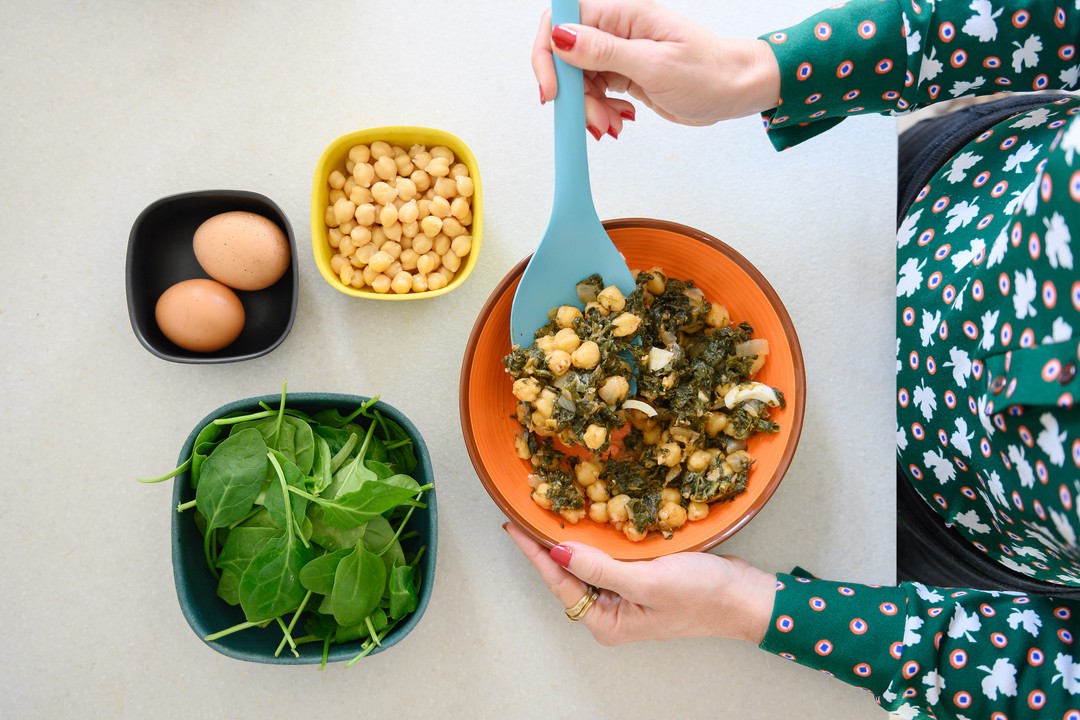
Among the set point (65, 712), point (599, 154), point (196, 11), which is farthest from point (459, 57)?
point (65, 712)

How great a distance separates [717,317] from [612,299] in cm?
17

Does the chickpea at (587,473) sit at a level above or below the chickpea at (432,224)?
below

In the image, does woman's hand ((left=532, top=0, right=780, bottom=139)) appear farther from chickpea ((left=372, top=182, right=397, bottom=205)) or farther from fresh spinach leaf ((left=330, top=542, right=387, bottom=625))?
fresh spinach leaf ((left=330, top=542, right=387, bottom=625))

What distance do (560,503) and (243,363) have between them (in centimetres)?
56

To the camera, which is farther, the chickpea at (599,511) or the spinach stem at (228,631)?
the chickpea at (599,511)

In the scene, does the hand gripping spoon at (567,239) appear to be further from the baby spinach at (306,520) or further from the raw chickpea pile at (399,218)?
the baby spinach at (306,520)

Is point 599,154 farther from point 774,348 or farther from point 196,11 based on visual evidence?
point 196,11

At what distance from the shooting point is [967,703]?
3.40 ft

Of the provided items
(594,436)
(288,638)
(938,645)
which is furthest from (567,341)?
(938,645)

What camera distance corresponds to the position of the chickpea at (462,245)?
1.14 metres

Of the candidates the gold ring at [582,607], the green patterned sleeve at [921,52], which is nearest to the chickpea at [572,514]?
the gold ring at [582,607]

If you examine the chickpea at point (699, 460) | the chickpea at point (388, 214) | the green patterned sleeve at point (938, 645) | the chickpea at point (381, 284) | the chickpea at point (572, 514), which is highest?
the chickpea at point (388, 214)

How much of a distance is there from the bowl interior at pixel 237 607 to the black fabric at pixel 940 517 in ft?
2.56

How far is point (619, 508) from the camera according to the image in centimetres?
113
